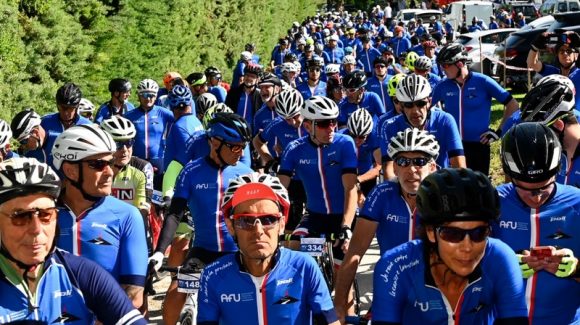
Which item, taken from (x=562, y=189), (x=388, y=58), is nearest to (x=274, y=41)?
(x=388, y=58)

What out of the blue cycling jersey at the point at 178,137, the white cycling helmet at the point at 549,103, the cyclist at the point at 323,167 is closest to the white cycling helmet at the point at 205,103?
the blue cycling jersey at the point at 178,137

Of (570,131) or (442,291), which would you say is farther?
(570,131)

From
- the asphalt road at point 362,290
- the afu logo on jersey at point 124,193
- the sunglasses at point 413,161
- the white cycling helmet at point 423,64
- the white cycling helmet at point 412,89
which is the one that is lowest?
the asphalt road at point 362,290

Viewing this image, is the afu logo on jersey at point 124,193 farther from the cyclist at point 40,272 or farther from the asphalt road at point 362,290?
the cyclist at point 40,272

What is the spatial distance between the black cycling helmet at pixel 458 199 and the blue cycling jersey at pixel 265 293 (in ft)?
3.03

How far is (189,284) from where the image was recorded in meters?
6.94

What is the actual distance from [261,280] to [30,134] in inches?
241

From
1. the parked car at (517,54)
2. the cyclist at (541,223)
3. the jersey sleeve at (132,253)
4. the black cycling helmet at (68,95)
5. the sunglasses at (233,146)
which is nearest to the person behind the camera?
the cyclist at (541,223)

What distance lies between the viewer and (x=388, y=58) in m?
21.4

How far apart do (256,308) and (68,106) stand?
6.70 metres

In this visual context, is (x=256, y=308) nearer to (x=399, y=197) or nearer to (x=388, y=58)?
(x=399, y=197)

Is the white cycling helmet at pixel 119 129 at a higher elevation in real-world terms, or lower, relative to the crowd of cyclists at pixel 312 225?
higher

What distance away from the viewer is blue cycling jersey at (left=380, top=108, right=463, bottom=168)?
8.67 meters

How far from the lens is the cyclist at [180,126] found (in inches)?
413
